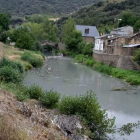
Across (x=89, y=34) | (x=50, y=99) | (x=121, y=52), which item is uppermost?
(x=89, y=34)

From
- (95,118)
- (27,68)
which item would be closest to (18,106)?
(95,118)

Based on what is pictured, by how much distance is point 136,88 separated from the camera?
2522cm

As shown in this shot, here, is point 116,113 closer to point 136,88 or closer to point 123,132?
point 123,132

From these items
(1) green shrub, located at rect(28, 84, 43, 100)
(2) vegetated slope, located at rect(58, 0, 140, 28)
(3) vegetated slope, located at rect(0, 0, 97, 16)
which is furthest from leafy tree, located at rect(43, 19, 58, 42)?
(3) vegetated slope, located at rect(0, 0, 97, 16)

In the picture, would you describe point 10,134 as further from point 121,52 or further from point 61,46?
point 61,46

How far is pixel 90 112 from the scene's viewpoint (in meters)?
12.6

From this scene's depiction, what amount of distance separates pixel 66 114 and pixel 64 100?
2.44 ft

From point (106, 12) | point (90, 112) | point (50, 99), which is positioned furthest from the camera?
point (106, 12)

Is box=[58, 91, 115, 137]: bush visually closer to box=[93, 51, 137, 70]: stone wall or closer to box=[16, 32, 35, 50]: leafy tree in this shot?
box=[93, 51, 137, 70]: stone wall

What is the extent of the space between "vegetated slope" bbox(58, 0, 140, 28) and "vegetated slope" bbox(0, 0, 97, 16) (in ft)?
97.2

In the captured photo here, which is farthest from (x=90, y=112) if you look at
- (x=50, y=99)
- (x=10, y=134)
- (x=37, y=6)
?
(x=37, y=6)

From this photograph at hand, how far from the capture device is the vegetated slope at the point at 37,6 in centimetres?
12025

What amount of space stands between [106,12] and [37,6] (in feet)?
161

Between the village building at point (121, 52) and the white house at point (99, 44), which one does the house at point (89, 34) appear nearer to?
the white house at point (99, 44)
